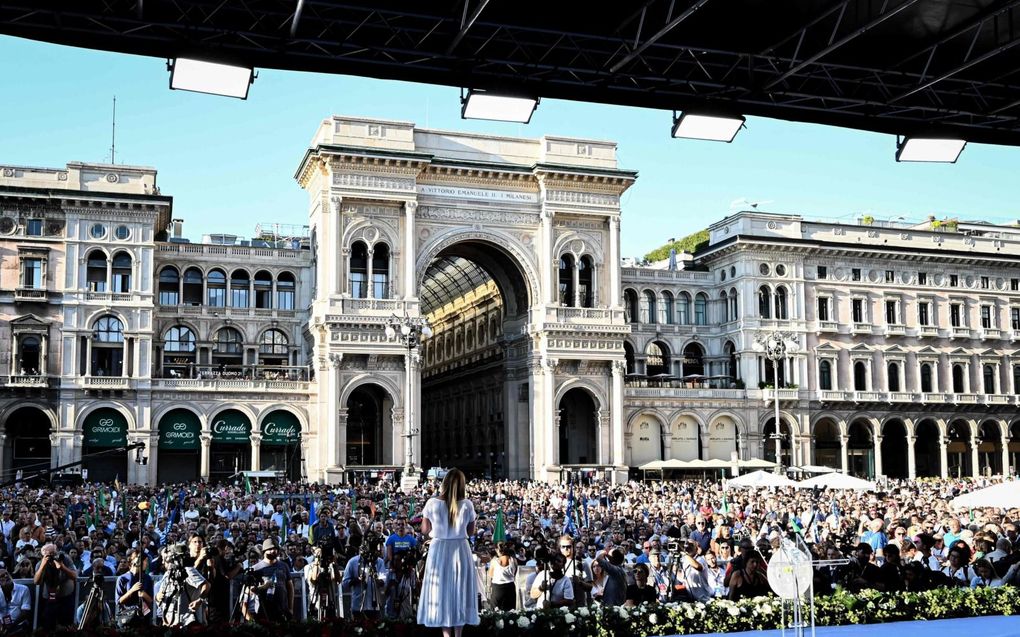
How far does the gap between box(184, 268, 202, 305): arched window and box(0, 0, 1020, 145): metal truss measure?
52015 millimetres

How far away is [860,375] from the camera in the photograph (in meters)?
73.2

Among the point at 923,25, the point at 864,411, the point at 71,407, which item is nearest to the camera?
the point at 923,25

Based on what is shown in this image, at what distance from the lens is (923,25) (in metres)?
14.0

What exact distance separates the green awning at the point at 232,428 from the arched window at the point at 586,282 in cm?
1936

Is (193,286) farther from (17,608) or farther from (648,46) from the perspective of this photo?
(648,46)

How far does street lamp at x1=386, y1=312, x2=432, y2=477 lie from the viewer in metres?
47.6

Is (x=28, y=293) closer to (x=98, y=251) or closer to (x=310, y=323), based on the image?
(x=98, y=251)

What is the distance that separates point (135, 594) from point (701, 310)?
202 feet

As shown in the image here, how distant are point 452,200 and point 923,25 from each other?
4714cm

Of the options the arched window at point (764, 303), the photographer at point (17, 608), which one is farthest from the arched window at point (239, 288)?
the photographer at point (17, 608)

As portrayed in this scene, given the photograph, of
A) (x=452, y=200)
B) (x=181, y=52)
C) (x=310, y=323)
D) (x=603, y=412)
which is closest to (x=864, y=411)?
(x=603, y=412)

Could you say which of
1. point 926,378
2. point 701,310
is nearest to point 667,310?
point 701,310

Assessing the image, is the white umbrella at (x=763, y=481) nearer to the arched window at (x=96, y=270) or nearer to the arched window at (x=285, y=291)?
the arched window at (x=285, y=291)

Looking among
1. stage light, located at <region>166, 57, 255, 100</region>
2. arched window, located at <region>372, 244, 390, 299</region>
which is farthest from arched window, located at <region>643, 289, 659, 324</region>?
stage light, located at <region>166, 57, 255, 100</region>
